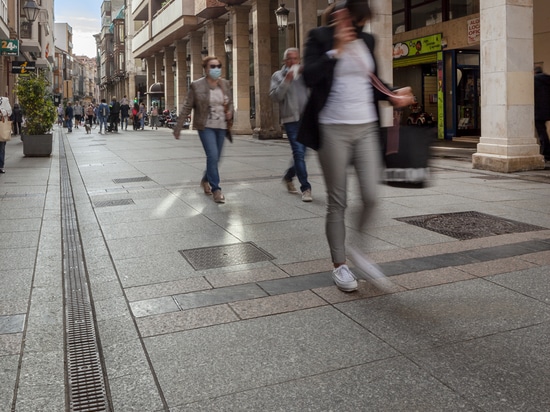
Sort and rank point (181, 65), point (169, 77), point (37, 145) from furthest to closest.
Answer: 1. point (169, 77)
2. point (181, 65)
3. point (37, 145)

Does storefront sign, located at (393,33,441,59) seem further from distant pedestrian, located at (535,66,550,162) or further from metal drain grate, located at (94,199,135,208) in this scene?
metal drain grate, located at (94,199,135,208)

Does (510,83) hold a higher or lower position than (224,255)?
higher

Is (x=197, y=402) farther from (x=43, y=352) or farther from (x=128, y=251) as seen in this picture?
(x=128, y=251)

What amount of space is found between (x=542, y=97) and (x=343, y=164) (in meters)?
9.95

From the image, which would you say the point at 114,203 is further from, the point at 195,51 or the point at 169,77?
the point at 169,77

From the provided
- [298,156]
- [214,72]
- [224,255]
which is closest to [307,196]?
[298,156]


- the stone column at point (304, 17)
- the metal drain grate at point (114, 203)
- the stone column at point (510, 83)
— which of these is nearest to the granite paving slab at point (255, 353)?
the metal drain grate at point (114, 203)

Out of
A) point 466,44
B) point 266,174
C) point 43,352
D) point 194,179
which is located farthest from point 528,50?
point 43,352

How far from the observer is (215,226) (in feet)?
21.3

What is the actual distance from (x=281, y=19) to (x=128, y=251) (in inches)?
630

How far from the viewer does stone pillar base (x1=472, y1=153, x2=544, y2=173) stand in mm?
10883

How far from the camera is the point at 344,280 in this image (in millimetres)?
4070

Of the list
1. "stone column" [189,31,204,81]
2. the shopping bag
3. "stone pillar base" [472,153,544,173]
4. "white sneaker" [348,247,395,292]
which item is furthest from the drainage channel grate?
"stone column" [189,31,204,81]

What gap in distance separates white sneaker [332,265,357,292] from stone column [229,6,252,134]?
2269 centimetres
